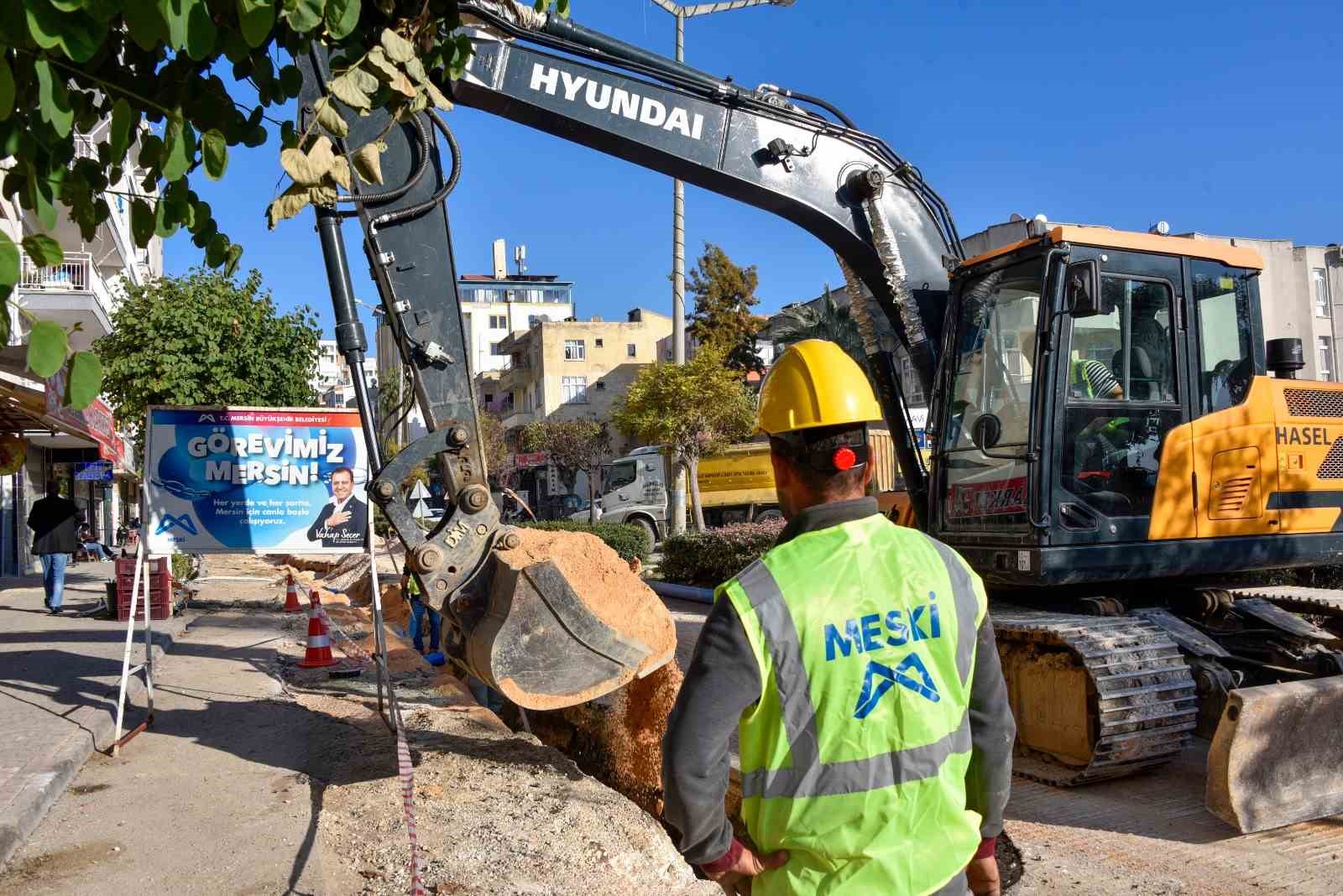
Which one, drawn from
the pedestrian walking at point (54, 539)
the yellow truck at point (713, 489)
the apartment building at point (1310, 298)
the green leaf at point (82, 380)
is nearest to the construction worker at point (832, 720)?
the green leaf at point (82, 380)

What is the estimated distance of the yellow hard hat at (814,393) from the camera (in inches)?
86.6

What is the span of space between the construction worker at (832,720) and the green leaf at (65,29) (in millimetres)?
1899

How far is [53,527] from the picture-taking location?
563 inches

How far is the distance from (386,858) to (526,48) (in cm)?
425

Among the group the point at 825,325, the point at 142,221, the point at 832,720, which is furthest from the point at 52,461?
the point at 832,720

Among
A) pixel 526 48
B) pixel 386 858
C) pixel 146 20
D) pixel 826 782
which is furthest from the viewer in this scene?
pixel 526 48

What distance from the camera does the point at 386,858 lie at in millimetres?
4457

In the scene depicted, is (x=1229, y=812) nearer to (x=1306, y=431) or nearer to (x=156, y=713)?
(x=1306, y=431)

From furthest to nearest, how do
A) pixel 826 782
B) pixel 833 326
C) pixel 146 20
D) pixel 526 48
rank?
pixel 833 326, pixel 526 48, pixel 146 20, pixel 826 782

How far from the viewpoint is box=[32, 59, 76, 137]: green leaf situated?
8.05 ft

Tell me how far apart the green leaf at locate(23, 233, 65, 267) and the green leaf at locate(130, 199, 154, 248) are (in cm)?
33

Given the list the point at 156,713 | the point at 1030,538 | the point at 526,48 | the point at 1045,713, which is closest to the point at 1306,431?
the point at 1030,538

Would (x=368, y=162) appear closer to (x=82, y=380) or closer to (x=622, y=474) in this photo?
(x=82, y=380)

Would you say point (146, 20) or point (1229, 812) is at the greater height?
point (146, 20)
